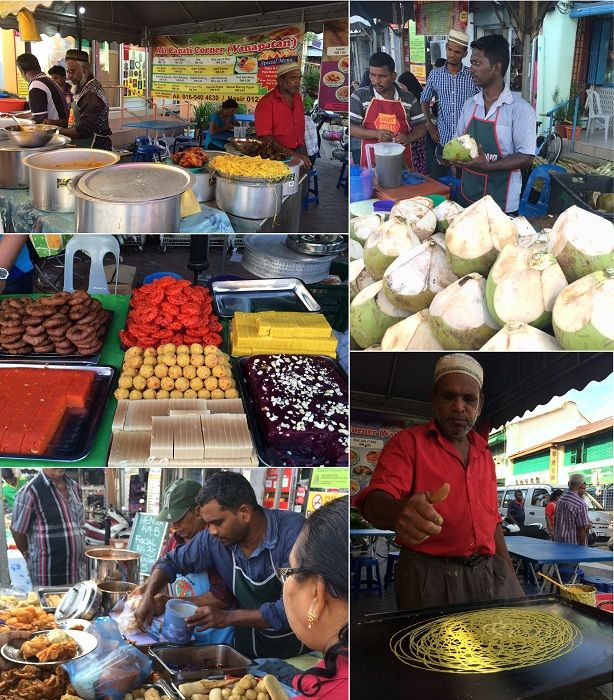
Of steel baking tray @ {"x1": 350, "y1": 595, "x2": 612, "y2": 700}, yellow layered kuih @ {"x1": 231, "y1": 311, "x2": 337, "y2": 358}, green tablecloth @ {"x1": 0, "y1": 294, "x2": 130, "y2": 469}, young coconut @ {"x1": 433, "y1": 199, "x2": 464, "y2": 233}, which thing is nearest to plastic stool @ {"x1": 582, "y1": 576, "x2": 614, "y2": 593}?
steel baking tray @ {"x1": 350, "y1": 595, "x2": 612, "y2": 700}

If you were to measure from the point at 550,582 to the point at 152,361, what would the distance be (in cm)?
155

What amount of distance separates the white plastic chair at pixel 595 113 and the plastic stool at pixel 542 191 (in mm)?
147

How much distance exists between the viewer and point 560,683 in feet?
6.79

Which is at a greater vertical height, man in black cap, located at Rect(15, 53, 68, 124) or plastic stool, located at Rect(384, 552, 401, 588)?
man in black cap, located at Rect(15, 53, 68, 124)

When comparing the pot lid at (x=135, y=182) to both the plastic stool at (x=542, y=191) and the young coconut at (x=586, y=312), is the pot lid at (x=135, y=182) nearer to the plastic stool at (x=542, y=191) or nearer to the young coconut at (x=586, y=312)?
the plastic stool at (x=542, y=191)

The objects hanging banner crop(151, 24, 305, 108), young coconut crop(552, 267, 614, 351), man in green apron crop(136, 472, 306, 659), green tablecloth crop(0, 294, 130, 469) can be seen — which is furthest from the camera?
man in green apron crop(136, 472, 306, 659)

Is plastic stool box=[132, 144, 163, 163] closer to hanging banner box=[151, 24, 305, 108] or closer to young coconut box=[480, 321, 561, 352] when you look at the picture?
hanging banner box=[151, 24, 305, 108]

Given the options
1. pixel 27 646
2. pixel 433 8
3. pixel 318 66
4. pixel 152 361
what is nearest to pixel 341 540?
pixel 152 361

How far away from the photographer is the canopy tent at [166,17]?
2.16 meters

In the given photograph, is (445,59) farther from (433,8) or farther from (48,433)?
(48,433)

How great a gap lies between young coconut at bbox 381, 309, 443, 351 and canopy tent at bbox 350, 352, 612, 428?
52 mm

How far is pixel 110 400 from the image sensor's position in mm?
2439

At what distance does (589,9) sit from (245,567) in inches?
79.7

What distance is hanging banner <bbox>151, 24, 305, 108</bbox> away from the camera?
7.31 feet
